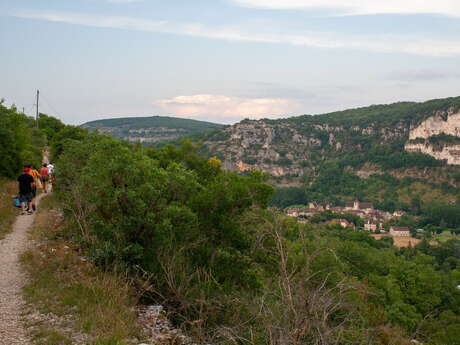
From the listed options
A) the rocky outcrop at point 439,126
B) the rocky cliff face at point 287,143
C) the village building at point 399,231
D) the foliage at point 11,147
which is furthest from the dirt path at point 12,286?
the rocky outcrop at point 439,126

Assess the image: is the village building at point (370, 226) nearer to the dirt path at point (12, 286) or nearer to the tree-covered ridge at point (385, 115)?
the tree-covered ridge at point (385, 115)

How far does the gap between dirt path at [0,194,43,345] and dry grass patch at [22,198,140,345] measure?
18cm

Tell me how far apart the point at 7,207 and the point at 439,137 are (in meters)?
137

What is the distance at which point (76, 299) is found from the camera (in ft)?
23.3

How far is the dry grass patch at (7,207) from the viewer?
11953 millimetres

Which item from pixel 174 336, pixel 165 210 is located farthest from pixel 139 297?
pixel 165 210

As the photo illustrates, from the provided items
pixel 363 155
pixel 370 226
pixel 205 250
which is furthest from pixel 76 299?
pixel 363 155

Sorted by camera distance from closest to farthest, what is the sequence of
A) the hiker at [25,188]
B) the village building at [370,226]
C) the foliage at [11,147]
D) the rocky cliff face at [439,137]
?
the hiker at [25,188] < the foliage at [11,147] < the village building at [370,226] < the rocky cliff face at [439,137]

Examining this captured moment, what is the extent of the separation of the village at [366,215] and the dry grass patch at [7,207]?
6131 cm

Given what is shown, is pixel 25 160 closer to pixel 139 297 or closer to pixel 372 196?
pixel 139 297

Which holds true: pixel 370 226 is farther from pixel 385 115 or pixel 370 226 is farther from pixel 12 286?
pixel 385 115

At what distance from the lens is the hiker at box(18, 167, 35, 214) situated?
44.4 ft

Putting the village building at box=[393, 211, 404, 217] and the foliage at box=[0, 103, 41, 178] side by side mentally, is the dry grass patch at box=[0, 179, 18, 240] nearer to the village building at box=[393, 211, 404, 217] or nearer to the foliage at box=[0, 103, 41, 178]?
the foliage at box=[0, 103, 41, 178]

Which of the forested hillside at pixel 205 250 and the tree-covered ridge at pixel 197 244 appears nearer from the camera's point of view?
the forested hillside at pixel 205 250
